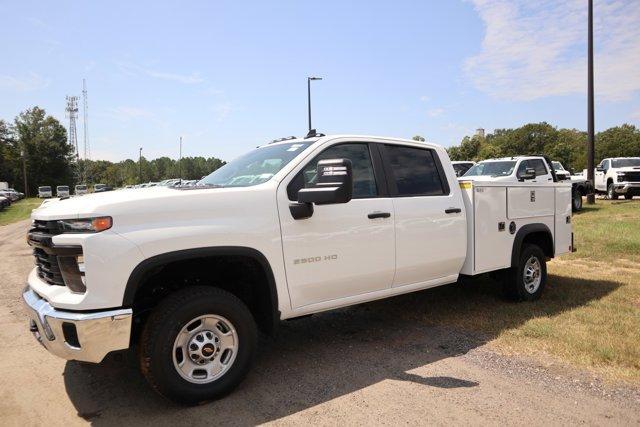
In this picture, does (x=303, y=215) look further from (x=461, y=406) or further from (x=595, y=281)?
(x=595, y=281)

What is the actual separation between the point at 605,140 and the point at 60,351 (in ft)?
322

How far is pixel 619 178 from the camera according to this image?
20.5 m

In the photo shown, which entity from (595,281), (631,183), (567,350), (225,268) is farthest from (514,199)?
(631,183)

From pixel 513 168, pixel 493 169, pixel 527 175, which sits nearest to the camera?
pixel 527 175

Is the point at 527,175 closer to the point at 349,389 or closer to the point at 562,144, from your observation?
the point at 349,389

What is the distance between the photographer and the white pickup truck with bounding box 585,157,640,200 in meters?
20.2

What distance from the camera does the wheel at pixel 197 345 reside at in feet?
10.7

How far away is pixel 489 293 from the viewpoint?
6.52 meters

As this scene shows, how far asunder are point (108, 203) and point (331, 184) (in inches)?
59.3

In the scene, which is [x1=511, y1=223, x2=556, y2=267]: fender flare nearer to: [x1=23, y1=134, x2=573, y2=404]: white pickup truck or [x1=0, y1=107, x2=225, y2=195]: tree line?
[x1=23, y1=134, x2=573, y2=404]: white pickup truck

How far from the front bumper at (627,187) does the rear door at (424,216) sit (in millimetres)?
18864

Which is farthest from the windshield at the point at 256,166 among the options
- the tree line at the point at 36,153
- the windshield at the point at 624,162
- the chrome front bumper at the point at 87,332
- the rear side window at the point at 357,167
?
the tree line at the point at 36,153

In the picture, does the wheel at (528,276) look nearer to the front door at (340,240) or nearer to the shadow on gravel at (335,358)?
the shadow on gravel at (335,358)

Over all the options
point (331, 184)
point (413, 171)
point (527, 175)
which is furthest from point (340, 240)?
point (527, 175)
